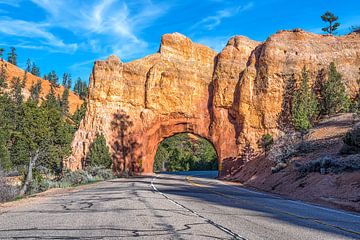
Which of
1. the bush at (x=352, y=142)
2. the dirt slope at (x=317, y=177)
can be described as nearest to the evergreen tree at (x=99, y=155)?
the dirt slope at (x=317, y=177)

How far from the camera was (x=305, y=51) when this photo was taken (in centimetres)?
4622

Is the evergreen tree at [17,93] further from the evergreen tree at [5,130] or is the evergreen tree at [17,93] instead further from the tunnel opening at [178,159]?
the tunnel opening at [178,159]

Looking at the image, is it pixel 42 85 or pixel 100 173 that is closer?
pixel 100 173

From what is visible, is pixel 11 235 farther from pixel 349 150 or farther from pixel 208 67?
pixel 208 67

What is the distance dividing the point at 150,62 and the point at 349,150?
3515 cm

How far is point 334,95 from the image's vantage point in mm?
40906

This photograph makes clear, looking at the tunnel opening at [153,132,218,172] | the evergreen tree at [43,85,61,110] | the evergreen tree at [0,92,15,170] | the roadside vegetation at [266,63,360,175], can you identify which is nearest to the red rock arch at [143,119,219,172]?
the roadside vegetation at [266,63,360,175]

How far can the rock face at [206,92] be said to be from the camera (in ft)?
149

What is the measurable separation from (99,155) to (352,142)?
94.9ft

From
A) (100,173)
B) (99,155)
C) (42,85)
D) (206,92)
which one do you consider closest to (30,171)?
(100,173)

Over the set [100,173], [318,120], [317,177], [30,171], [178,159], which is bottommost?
[100,173]

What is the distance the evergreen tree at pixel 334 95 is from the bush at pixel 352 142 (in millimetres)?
18425

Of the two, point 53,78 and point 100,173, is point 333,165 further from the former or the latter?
point 53,78

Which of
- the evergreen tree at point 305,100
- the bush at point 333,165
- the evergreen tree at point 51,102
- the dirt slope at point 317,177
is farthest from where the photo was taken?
the evergreen tree at point 51,102
